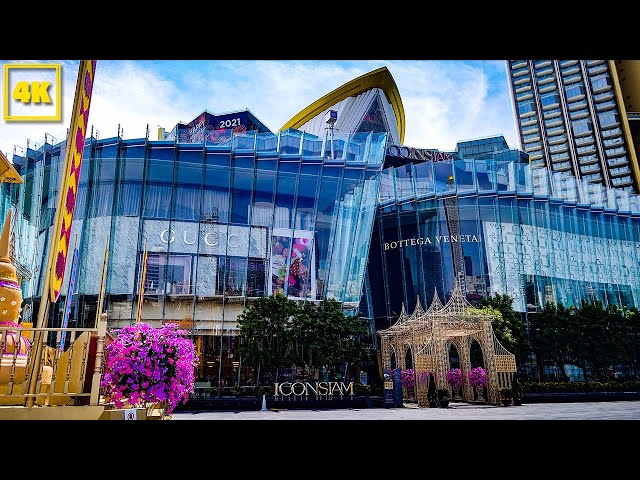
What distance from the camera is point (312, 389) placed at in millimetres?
19625

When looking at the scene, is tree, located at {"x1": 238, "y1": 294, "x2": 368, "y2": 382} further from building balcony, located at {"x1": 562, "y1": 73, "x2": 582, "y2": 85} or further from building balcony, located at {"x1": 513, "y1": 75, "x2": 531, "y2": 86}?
building balcony, located at {"x1": 513, "y1": 75, "x2": 531, "y2": 86}

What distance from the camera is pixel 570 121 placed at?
60938 millimetres

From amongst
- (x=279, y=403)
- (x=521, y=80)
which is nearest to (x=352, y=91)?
(x=521, y=80)

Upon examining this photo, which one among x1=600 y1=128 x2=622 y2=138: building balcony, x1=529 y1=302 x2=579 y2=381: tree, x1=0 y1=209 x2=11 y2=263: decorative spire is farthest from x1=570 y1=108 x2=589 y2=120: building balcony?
x1=0 y1=209 x2=11 y2=263: decorative spire

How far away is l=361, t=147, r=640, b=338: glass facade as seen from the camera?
27.3 m

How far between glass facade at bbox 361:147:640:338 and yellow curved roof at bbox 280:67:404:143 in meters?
18.7

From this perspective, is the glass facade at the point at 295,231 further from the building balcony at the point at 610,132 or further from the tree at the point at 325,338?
the building balcony at the point at 610,132

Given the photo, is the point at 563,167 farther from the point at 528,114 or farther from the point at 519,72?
the point at 519,72

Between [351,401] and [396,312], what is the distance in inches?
404

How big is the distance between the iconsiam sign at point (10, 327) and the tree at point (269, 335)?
1543 cm
